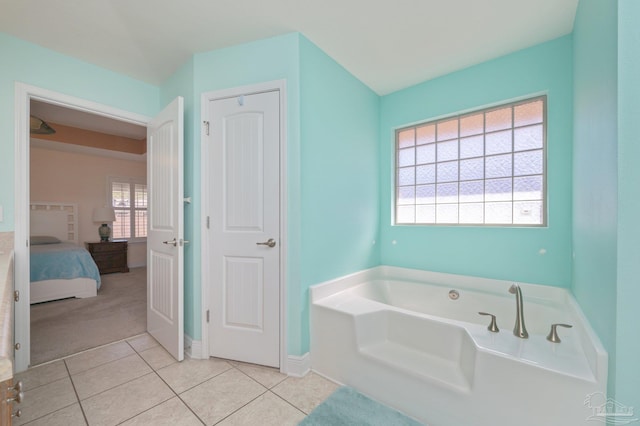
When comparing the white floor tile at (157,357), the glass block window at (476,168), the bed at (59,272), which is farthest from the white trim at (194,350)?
the bed at (59,272)

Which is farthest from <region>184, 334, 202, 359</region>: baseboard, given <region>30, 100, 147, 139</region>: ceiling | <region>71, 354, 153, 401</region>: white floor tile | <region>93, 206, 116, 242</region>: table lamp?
<region>93, 206, 116, 242</region>: table lamp

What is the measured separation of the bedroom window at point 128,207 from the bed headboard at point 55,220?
64 cm

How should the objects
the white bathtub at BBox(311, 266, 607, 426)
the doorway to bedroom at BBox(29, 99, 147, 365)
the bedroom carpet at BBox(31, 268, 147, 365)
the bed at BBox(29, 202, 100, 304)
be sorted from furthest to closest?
the bed at BBox(29, 202, 100, 304) < the doorway to bedroom at BBox(29, 99, 147, 365) < the bedroom carpet at BBox(31, 268, 147, 365) < the white bathtub at BBox(311, 266, 607, 426)

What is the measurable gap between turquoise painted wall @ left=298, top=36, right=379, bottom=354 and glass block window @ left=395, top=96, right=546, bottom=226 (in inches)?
15.8

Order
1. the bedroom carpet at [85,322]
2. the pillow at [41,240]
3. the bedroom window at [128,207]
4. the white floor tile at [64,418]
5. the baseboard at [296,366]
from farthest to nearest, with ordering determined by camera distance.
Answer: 1. the bedroom window at [128,207]
2. the pillow at [41,240]
3. the bedroom carpet at [85,322]
4. the baseboard at [296,366]
5. the white floor tile at [64,418]

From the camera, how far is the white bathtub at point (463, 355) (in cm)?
115

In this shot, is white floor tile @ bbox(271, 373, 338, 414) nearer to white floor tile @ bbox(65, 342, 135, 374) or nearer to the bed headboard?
white floor tile @ bbox(65, 342, 135, 374)

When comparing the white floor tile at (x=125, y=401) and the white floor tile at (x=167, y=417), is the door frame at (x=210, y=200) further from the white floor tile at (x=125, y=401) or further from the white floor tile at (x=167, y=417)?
the white floor tile at (x=167, y=417)

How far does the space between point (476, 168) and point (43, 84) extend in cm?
375

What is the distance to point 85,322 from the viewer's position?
2.75m

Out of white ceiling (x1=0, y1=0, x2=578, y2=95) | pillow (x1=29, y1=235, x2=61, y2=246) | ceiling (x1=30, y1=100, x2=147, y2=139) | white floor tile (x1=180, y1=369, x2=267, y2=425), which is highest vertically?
ceiling (x1=30, y1=100, x2=147, y2=139)

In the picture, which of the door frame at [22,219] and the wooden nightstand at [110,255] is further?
the wooden nightstand at [110,255]

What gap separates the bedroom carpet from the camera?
87.7 inches

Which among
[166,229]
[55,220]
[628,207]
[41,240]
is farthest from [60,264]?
[628,207]
